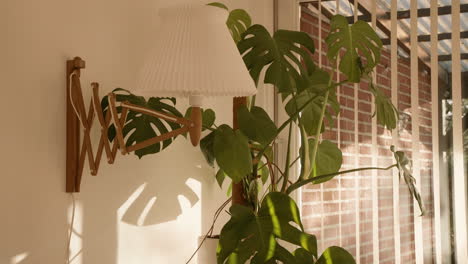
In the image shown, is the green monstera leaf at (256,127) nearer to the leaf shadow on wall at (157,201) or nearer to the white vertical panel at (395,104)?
the leaf shadow on wall at (157,201)

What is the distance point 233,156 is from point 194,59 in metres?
0.36

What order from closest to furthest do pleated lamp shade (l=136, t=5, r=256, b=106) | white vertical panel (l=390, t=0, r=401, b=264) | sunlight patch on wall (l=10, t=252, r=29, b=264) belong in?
1. pleated lamp shade (l=136, t=5, r=256, b=106)
2. sunlight patch on wall (l=10, t=252, r=29, b=264)
3. white vertical panel (l=390, t=0, r=401, b=264)

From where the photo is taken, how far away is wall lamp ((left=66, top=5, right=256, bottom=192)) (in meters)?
1.63

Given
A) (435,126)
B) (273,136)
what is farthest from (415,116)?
(273,136)

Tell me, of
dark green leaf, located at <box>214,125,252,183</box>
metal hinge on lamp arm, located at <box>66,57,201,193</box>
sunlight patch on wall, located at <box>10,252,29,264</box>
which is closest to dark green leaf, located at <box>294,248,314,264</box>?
dark green leaf, located at <box>214,125,252,183</box>

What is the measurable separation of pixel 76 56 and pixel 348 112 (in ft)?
4.61

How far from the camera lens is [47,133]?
1.85m

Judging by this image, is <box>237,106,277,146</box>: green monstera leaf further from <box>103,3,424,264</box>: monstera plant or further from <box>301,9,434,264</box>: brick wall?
<box>301,9,434,264</box>: brick wall

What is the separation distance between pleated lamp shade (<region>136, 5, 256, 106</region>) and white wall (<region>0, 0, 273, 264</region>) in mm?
339

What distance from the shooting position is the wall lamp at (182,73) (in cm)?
163

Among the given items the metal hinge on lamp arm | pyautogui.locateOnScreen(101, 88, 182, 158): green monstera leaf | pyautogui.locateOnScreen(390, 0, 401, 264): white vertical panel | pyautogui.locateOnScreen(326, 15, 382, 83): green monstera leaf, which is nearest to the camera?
the metal hinge on lamp arm

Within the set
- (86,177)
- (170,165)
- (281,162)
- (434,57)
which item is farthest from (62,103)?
(434,57)

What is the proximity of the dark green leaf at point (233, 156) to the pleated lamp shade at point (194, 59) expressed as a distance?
0.20 meters

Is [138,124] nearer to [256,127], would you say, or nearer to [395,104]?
[256,127]
